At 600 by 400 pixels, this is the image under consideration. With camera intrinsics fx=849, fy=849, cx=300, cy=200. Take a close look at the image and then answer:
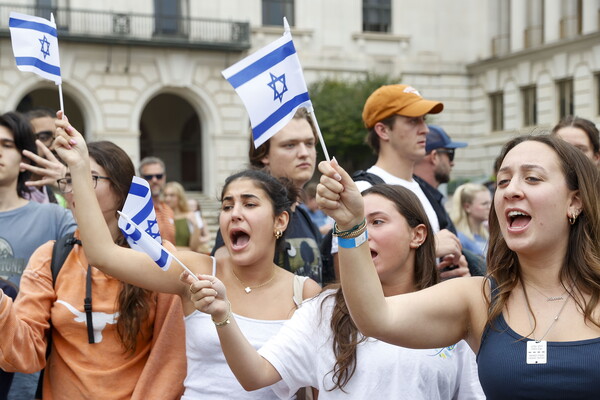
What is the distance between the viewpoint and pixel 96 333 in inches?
148

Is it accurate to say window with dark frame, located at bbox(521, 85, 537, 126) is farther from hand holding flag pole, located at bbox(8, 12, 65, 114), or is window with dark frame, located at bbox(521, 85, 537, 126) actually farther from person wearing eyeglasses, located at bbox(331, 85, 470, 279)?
hand holding flag pole, located at bbox(8, 12, 65, 114)

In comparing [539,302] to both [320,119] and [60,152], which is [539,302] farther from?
[320,119]

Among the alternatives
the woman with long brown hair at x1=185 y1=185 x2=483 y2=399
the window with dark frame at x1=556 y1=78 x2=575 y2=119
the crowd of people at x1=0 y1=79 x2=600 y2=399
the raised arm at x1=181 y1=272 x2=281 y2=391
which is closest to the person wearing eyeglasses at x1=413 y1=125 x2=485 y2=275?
the crowd of people at x1=0 y1=79 x2=600 y2=399

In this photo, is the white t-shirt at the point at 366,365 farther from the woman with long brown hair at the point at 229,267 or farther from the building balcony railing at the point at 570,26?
the building balcony railing at the point at 570,26

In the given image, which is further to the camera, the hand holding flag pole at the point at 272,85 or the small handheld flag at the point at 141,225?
the small handheld flag at the point at 141,225

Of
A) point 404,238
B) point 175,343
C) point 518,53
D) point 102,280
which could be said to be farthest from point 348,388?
point 518,53

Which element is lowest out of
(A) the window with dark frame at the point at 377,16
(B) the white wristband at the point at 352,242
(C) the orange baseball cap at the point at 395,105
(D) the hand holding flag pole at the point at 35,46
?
(B) the white wristband at the point at 352,242

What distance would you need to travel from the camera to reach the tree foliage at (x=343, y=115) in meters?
25.0

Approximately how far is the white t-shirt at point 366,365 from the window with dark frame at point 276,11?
82.7 feet

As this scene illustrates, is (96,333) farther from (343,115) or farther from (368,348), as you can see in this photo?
(343,115)

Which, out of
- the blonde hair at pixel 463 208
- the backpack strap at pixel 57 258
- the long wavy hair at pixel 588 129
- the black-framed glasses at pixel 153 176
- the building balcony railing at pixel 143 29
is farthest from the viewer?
the building balcony railing at pixel 143 29

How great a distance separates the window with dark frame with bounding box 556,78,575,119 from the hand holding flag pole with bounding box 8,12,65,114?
2511 centimetres

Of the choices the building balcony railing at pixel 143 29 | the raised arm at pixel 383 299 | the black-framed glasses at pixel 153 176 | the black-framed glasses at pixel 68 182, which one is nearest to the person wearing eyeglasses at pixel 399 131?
the black-framed glasses at pixel 68 182

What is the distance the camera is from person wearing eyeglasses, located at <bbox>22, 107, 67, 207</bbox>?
14.7 feet
